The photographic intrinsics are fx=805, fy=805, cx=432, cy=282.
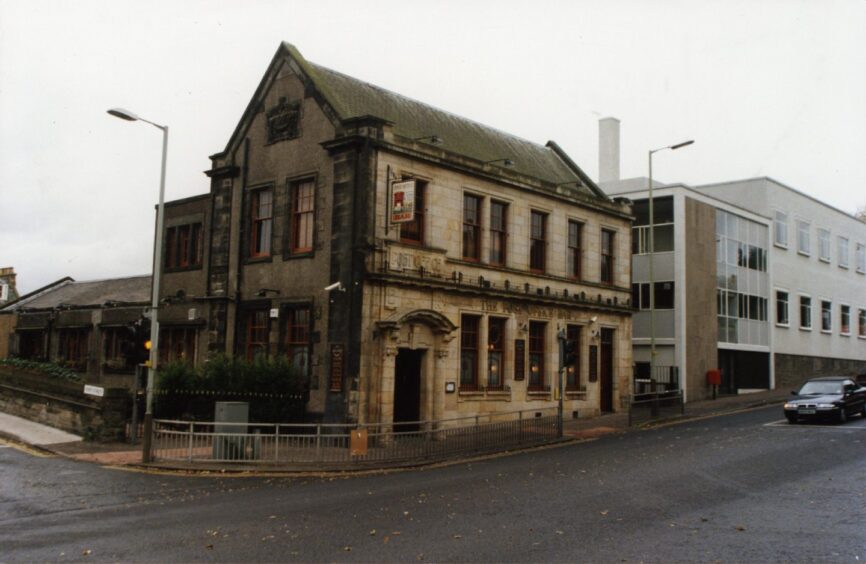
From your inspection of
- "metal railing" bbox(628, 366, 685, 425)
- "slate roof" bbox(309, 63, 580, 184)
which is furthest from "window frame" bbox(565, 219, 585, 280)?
"metal railing" bbox(628, 366, 685, 425)

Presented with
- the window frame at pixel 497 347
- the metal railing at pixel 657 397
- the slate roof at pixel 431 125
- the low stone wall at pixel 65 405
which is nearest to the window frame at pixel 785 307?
the metal railing at pixel 657 397

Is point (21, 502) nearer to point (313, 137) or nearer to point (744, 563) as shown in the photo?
point (744, 563)

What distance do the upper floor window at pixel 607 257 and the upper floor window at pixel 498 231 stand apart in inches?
259

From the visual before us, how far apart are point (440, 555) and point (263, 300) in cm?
1857

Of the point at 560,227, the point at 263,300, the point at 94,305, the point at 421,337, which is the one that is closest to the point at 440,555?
the point at 421,337

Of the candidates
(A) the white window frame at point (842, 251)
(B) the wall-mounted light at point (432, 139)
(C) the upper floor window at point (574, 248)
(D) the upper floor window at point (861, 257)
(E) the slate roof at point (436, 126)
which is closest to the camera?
(B) the wall-mounted light at point (432, 139)

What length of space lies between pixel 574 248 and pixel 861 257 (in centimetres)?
3524

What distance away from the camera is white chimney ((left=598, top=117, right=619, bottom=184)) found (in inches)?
1743

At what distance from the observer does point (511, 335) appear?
Result: 28.8 metres

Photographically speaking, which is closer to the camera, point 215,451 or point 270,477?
point 270,477

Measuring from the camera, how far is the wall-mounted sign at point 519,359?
94.8 ft

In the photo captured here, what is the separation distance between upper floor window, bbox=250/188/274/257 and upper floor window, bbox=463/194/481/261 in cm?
670

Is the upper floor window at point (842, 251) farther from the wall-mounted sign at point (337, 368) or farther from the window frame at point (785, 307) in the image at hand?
the wall-mounted sign at point (337, 368)

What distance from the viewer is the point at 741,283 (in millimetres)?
43000
